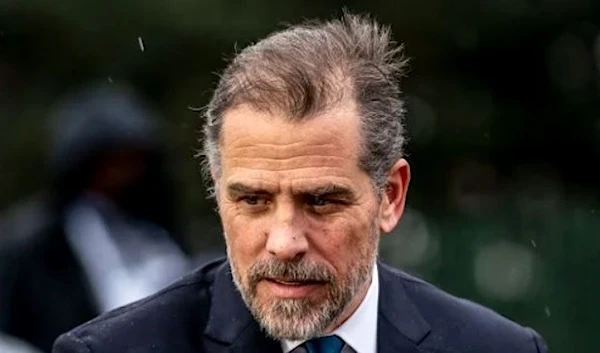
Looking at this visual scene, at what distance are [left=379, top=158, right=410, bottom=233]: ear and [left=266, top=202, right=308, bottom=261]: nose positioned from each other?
406mm

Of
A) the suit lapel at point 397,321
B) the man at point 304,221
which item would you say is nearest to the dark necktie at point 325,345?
the man at point 304,221

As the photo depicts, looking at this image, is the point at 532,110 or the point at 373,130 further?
the point at 532,110

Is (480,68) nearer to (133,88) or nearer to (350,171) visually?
(133,88)

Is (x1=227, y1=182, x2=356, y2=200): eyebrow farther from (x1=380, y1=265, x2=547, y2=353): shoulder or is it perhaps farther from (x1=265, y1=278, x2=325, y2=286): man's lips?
(x1=380, y1=265, x2=547, y2=353): shoulder

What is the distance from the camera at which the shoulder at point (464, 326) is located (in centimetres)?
573

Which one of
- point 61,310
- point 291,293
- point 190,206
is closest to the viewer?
point 291,293

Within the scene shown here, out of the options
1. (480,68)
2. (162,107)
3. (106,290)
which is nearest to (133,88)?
(162,107)

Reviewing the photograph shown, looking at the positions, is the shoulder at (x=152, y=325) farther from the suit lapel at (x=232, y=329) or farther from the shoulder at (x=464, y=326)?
the shoulder at (x=464, y=326)

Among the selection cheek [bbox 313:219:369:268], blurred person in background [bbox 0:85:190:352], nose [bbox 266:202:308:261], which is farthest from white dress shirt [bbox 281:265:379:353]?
blurred person in background [bbox 0:85:190:352]

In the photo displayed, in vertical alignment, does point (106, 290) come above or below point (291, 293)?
below

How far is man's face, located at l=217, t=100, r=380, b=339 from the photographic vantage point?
5.23 m

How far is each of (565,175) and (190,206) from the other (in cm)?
249

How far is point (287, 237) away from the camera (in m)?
5.19

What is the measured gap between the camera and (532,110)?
593 inches
